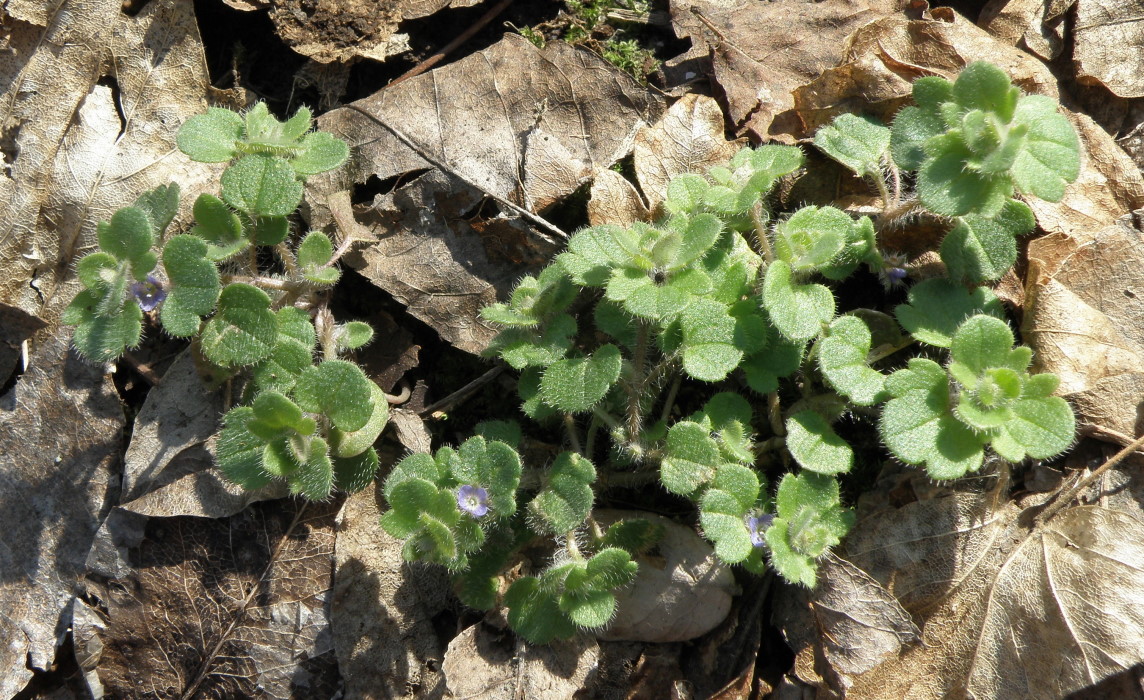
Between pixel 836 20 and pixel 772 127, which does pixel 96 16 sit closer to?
pixel 772 127

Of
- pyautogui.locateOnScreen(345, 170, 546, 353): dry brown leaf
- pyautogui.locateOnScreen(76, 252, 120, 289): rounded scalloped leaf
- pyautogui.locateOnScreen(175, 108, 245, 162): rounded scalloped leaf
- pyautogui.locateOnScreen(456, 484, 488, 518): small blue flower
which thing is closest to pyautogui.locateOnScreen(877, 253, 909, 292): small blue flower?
pyautogui.locateOnScreen(345, 170, 546, 353): dry brown leaf

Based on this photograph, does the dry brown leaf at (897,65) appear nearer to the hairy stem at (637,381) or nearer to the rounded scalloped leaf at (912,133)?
the rounded scalloped leaf at (912,133)

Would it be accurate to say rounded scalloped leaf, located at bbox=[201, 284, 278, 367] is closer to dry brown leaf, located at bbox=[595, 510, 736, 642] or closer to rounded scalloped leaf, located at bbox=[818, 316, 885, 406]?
dry brown leaf, located at bbox=[595, 510, 736, 642]

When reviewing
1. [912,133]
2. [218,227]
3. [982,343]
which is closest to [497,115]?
[218,227]

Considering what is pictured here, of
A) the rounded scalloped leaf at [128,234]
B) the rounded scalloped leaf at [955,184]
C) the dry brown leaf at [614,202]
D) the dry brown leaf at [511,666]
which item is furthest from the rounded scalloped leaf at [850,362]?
the rounded scalloped leaf at [128,234]

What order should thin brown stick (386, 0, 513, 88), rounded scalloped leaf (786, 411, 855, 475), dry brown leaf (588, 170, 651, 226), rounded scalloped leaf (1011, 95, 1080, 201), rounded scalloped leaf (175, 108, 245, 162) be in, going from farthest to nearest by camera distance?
thin brown stick (386, 0, 513, 88) < dry brown leaf (588, 170, 651, 226) < rounded scalloped leaf (175, 108, 245, 162) < rounded scalloped leaf (786, 411, 855, 475) < rounded scalloped leaf (1011, 95, 1080, 201)

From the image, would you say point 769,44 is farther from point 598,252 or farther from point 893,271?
point 598,252

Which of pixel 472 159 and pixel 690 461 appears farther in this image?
pixel 472 159
